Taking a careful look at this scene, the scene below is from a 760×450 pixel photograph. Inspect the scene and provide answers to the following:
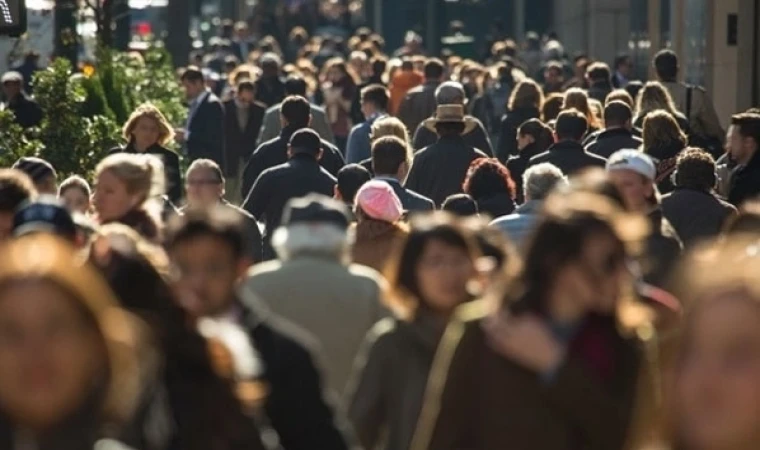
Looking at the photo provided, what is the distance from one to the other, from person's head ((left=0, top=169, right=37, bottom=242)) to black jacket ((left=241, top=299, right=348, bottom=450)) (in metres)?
3.10

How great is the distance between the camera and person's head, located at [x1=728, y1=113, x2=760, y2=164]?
1503 cm

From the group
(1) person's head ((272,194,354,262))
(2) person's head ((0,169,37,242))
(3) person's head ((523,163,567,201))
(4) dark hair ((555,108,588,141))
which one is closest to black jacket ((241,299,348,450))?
(1) person's head ((272,194,354,262))

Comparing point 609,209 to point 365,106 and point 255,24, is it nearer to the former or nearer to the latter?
point 365,106

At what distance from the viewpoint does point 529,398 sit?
18.8 ft

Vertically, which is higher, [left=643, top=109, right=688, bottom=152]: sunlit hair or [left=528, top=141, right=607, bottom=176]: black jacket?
A: [left=643, top=109, right=688, bottom=152]: sunlit hair

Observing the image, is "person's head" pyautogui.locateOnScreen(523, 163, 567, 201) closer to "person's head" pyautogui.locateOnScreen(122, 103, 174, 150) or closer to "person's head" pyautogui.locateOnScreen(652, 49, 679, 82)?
"person's head" pyautogui.locateOnScreen(122, 103, 174, 150)

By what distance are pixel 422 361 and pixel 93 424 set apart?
10.0ft

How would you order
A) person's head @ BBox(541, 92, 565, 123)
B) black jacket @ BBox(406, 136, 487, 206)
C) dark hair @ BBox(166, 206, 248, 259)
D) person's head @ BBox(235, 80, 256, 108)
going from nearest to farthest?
dark hair @ BBox(166, 206, 248, 259) → black jacket @ BBox(406, 136, 487, 206) → person's head @ BBox(541, 92, 565, 123) → person's head @ BBox(235, 80, 256, 108)

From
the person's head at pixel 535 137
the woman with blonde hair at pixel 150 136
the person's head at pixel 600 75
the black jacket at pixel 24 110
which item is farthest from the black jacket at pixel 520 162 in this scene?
the person's head at pixel 600 75

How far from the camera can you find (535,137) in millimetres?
17641

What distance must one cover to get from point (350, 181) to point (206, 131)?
364 inches

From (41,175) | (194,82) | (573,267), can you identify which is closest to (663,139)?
(41,175)

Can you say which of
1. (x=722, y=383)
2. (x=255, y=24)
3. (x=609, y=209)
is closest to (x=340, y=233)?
(x=609, y=209)

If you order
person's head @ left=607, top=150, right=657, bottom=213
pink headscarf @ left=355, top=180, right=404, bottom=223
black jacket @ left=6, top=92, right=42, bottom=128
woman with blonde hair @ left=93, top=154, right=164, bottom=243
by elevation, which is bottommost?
black jacket @ left=6, top=92, right=42, bottom=128
